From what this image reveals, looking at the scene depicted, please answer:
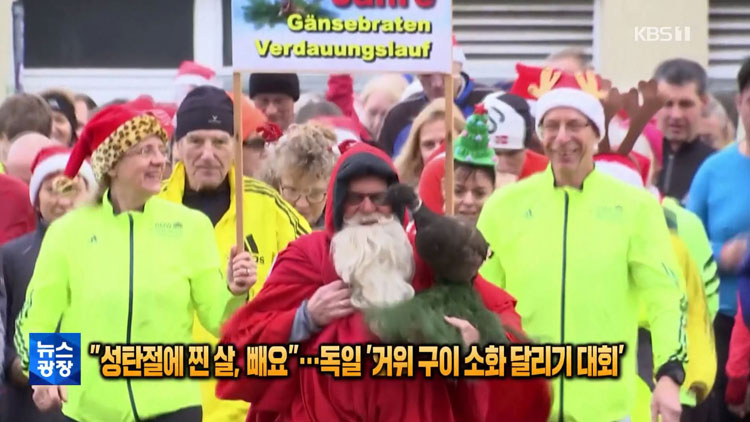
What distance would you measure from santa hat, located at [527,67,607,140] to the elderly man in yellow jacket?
1.02m

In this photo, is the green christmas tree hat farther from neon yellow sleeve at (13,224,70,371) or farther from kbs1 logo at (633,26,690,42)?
kbs1 logo at (633,26,690,42)

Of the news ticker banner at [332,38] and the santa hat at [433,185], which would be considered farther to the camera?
the santa hat at [433,185]

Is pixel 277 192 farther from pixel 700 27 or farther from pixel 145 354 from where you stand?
pixel 700 27

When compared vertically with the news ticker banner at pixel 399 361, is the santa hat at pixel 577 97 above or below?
above

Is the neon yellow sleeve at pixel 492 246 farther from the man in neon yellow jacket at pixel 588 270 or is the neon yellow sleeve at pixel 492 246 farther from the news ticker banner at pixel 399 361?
the news ticker banner at pixel 399 361

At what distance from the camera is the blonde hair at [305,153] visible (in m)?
7.00

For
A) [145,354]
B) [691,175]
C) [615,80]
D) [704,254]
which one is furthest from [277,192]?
[615,80]

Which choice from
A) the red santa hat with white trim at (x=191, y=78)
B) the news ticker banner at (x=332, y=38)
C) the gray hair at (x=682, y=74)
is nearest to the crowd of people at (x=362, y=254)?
the news ticker banner at (x=332, y=38)

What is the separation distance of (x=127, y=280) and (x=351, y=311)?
1.30m

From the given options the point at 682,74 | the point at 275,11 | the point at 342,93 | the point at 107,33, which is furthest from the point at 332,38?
the point at 107,33

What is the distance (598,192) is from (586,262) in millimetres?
254

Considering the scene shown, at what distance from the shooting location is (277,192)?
6.93 meters

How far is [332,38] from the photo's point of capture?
605cm

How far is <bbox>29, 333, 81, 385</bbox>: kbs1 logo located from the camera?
6.23m
